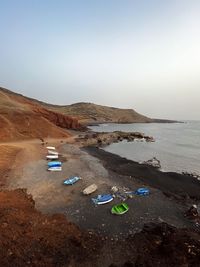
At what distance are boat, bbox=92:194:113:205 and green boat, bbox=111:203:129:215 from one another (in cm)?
95

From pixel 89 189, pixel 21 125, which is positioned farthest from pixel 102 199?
pixel 21 125

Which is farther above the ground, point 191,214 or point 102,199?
point 102,199

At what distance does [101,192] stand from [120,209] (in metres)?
3.61

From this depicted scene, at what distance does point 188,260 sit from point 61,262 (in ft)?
16.4

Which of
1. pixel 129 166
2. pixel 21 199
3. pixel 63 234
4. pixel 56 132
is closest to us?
pixel 63 234

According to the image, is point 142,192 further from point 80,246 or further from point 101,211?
point 80,246

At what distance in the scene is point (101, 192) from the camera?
1930 centimetres

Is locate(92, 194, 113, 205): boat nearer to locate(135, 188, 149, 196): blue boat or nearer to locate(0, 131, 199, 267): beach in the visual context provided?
locate(0, 131, 199, 267): beach

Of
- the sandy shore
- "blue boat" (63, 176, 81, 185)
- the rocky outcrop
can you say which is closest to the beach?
the sandy shore

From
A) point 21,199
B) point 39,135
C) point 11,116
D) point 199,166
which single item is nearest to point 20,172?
point 21,199

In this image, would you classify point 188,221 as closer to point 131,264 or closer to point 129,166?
point 131,264

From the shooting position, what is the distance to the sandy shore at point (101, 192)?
47.7 feet

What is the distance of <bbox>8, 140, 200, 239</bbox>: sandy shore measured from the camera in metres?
14.5

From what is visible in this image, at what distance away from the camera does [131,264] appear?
398 inches
